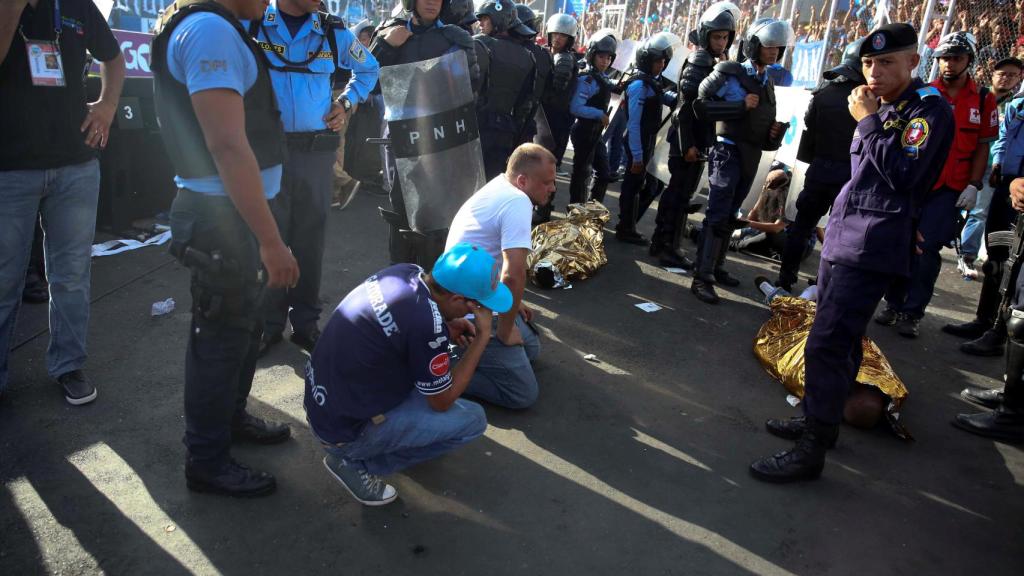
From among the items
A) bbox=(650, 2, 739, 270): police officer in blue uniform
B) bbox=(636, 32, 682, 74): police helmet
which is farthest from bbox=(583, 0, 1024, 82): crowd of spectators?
bbox=(650, 2, 739, 270): police officer in blue uniform

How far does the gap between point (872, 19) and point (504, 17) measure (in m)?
5.28

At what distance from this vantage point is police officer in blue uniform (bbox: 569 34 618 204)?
656 cm

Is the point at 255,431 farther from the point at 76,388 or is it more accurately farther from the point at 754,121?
the point at 754,121

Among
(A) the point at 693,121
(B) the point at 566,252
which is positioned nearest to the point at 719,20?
(A) the point at 693,121

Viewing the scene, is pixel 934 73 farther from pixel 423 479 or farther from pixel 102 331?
pixel 102 331

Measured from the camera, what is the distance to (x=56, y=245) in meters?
3.02

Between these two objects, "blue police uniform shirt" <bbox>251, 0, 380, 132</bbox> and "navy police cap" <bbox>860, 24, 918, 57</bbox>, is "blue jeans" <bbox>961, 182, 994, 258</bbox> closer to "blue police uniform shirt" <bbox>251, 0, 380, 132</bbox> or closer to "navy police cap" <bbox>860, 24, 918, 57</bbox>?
"navy police cap" <bbox>860, 24, 918, 57</bbox>

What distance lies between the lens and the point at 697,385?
3900mm

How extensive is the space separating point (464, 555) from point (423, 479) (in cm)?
48

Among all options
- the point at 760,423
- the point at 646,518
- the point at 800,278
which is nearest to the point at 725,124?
the point at 800,278

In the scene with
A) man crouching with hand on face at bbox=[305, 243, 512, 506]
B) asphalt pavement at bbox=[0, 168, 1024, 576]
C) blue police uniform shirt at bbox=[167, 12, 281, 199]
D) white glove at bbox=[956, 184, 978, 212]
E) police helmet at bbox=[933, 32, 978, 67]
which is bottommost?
asphalt pavement at bbox=[0, 168, 1024, 576]

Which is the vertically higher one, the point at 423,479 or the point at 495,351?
the point at 495,351

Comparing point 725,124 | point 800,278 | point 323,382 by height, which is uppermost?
point 725,124

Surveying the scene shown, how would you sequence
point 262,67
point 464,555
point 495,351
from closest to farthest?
point 262,67, point 464,555, point 495,351
